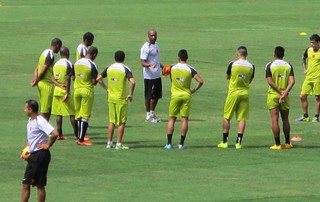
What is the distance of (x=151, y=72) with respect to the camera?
2920cm

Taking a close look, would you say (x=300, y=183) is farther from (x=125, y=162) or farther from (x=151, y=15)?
(x=151, y=15)

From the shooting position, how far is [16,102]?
30359 millimetres

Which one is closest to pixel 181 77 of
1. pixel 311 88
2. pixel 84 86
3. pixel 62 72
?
pixel 84 86

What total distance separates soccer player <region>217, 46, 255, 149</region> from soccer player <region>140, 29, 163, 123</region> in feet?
13.4

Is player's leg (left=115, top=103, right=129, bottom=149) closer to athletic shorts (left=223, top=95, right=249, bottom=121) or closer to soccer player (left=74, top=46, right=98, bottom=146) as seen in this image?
soccer player (left=74, top=46, right=98, bottom=146)

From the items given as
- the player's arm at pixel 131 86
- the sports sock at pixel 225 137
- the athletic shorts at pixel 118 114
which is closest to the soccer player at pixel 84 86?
the athletic shorts at pixel 118 114

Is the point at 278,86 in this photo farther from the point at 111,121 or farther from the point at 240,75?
the point at 111,121

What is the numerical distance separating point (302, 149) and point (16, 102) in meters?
9.00

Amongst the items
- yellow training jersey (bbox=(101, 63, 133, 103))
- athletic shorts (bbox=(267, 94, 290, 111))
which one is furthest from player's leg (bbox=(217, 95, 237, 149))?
yellow training jersey (bbox=(101, 63, 133, 103))

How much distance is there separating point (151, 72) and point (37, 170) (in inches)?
441

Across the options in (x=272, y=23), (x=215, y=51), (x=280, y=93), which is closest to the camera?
(x=280, y=93)

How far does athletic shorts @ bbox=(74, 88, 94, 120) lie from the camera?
2498 cm

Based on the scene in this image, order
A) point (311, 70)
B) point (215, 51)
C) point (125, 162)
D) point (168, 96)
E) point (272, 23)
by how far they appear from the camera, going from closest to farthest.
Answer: point (125, 162) < point (311, 70) < point (168, 96) < point (215, 51) < point (272, 23)

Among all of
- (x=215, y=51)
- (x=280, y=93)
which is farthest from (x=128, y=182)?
(x=215, y=51)
